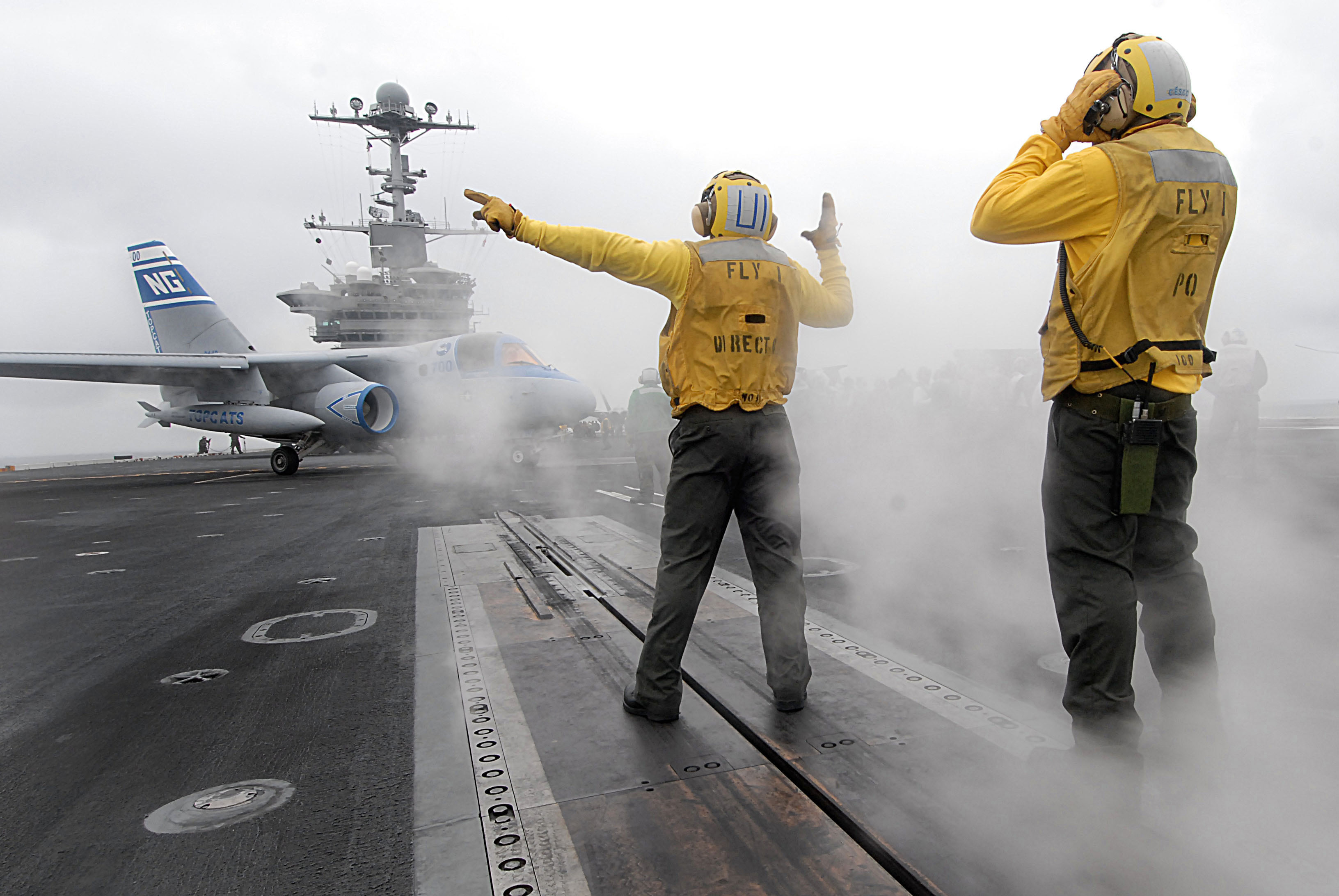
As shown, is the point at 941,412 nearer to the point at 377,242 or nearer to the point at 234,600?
the point at 234,600

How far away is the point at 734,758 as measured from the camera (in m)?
2.20

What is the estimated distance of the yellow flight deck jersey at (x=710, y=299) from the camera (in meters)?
2.47

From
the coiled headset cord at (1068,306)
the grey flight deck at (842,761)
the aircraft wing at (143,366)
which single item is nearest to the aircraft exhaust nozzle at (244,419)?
the aircraft wing at (143,366)

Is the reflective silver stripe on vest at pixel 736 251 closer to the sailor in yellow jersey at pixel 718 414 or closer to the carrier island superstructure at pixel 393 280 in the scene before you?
the sailor in yellow jersey at pixel 718 414

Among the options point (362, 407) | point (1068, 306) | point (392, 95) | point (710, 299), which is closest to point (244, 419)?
point (362, 407)

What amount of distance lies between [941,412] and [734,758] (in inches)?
409

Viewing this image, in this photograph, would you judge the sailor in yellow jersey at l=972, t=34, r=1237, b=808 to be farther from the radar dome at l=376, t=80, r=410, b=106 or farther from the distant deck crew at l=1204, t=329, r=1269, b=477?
the radar dome at l=376, t=80, r=410, b=106

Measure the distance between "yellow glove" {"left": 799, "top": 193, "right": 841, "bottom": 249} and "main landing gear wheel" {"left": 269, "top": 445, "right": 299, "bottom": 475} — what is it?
17.6 m

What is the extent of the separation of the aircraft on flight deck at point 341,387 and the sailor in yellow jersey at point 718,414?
38.7 feet

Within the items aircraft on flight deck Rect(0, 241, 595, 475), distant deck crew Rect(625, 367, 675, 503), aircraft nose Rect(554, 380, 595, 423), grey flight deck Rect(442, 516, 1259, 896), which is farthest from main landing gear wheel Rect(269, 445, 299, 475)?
grey flight deck Rect(442, 516, 1259, 896)

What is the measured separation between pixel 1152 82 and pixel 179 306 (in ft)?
75.3

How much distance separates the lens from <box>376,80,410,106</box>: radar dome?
35281 mm

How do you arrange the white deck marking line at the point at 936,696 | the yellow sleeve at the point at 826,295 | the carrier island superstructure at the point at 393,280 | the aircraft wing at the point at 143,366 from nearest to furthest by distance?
1. the white deck marking line at the point at 936,696
2. the yellow sleeve at the point at 826,295
3. the aircraft wing at the point at 143,366
4. the carrier island superstructure at the point at 393,280

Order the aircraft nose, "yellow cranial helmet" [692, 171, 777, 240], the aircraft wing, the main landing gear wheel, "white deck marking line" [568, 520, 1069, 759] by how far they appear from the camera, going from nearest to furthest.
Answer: "white deck marking line" [568, 520, 1069, 759] < "yellow cranial helmet" [692, 171, 777, 240] < the aircraft nose < the aircraft wing < the main landing gear wheel
